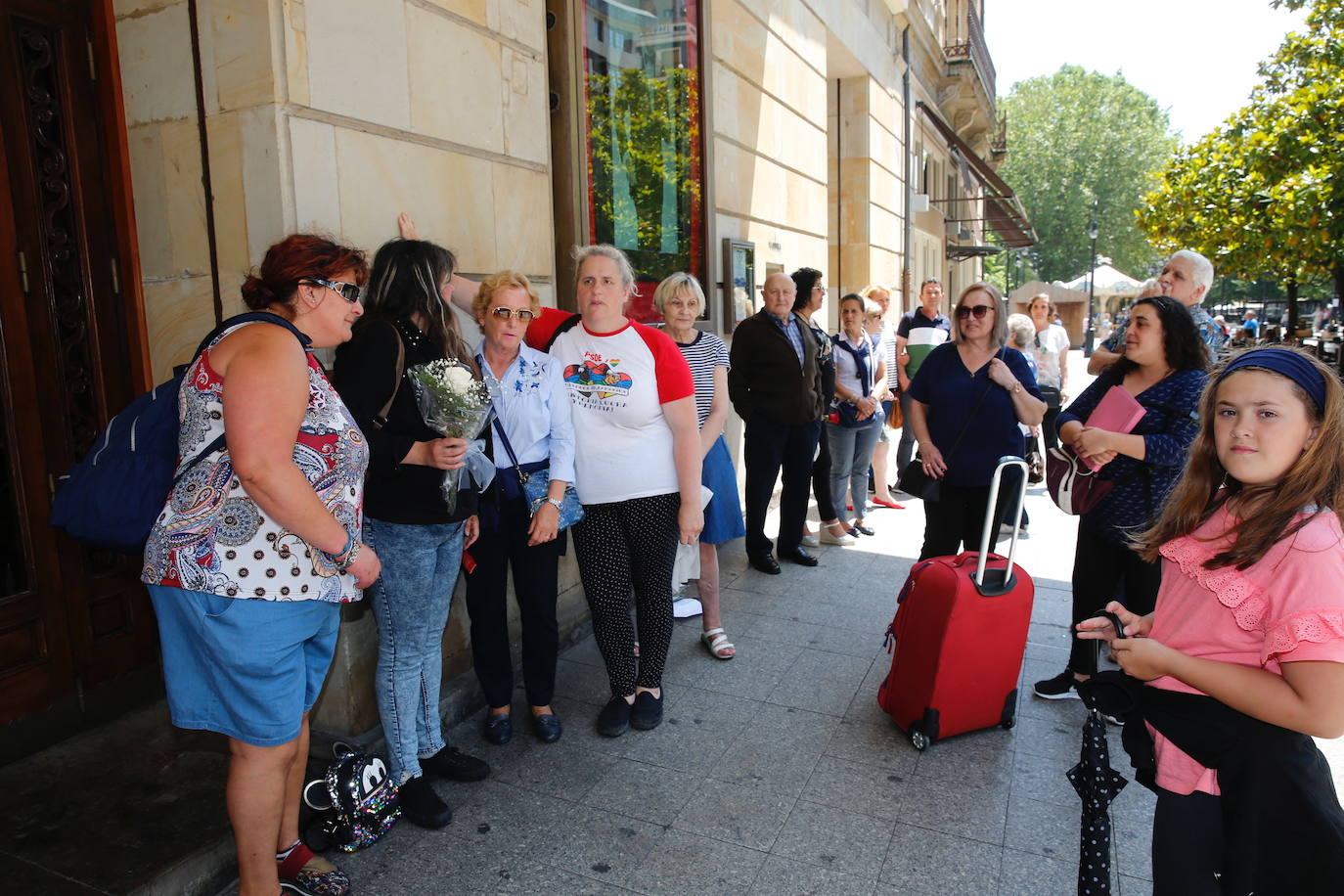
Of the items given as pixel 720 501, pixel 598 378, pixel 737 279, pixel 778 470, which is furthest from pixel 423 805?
pixel 737 279

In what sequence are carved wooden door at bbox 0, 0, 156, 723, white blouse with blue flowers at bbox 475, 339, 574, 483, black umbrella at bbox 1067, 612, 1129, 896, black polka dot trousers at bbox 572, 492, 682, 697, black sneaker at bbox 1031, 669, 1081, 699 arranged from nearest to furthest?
black umbrella at bbox 1067, 612, 1129, 896, carved wooden door at bbox 0, 0, 156, 723, white blouse with blue flowers at bbox 475, 339, 574, 483, black polka dot trousers at bbox 572, 492, 682, 697, black sneaker at bbox 1031, 669, 1081, 699

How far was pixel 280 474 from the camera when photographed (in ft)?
7.05

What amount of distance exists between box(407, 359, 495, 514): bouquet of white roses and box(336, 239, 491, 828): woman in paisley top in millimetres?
39

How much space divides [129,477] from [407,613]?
1048 millimetres

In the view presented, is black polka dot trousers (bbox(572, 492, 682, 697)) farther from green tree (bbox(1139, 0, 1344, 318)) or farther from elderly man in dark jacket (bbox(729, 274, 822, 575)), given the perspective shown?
green tree (bbox(1139, 0, 1344, 318))

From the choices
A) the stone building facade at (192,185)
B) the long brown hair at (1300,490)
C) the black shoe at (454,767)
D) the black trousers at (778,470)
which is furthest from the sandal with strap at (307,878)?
the black trousers at (778,470)

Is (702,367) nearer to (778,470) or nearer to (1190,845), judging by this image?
(778,470)

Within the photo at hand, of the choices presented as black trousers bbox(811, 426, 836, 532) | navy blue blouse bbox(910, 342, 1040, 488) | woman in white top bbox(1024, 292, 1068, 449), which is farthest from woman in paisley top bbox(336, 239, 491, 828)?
woman in white top bbox(1024, 292, 1068, 449)

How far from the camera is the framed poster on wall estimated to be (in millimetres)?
7016

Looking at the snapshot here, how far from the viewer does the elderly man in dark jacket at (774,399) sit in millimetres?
5742

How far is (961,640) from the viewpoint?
11.2ft

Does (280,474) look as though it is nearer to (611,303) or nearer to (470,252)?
(611,303)

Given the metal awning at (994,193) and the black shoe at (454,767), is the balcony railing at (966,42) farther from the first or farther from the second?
the black shoe at (454,767)

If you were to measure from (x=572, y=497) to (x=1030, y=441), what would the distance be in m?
3.52
